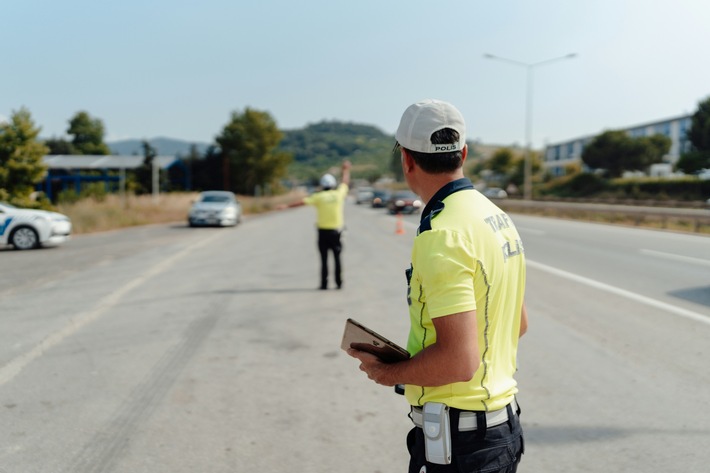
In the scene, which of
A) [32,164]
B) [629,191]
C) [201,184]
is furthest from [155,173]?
[629,191]

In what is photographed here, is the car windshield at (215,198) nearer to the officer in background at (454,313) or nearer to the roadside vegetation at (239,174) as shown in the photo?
the roadside vegetation at (239,174)

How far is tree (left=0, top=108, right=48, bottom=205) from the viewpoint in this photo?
2595 cm

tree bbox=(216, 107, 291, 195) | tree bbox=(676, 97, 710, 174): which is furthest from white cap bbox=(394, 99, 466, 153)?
tree bbox=(216, 107, 291, 195)

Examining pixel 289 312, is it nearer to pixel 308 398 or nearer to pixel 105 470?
pixel 308 398

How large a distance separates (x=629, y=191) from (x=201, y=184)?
48.5 meters

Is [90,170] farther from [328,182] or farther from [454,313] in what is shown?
[454,313]

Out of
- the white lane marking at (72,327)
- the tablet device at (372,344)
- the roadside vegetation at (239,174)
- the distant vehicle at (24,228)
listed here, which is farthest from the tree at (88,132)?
the tablet device at (372,344)

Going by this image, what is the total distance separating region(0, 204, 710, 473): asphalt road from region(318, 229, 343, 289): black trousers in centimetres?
25

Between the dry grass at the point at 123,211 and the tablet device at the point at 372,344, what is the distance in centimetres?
2117

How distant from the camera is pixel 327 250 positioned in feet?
32.7

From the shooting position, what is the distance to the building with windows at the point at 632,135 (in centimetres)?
7681

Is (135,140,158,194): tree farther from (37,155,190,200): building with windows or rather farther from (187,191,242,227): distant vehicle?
(187,191,242,227): distant vehicle

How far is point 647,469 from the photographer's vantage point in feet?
11.7

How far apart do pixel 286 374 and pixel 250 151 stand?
242 ft
